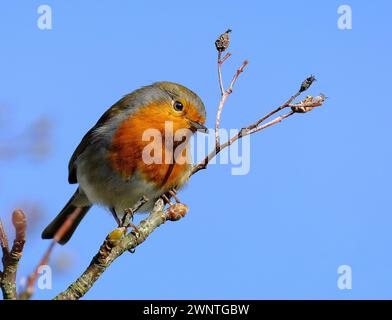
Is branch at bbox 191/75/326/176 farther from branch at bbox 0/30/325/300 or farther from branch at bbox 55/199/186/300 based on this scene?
branch at bbox 55/199/186/300

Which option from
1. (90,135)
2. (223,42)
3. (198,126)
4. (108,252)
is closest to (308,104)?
(223,42)

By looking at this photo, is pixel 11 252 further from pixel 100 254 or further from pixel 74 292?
pixel 100 254

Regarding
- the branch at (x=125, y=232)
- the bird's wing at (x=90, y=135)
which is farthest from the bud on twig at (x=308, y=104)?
the bird's wing at (x=90, y=135)

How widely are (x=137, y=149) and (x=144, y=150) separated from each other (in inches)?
2.8

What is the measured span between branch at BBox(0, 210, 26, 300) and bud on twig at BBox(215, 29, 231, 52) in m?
2.20

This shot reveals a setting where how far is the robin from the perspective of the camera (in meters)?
5.67

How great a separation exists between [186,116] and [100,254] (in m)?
3.04

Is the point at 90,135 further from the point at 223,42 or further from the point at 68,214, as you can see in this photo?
the point at 223,42

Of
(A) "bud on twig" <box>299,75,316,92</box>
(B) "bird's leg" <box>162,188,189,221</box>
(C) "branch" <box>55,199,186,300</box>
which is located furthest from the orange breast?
(A) "bud on twig" <box>299,75,316,92</box>

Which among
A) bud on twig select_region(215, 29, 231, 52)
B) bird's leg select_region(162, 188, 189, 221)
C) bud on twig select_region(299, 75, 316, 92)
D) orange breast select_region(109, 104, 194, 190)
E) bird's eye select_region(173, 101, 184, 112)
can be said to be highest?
bud on twig select_region(215, 29, 231, 52)

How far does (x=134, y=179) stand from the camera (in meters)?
5.68
